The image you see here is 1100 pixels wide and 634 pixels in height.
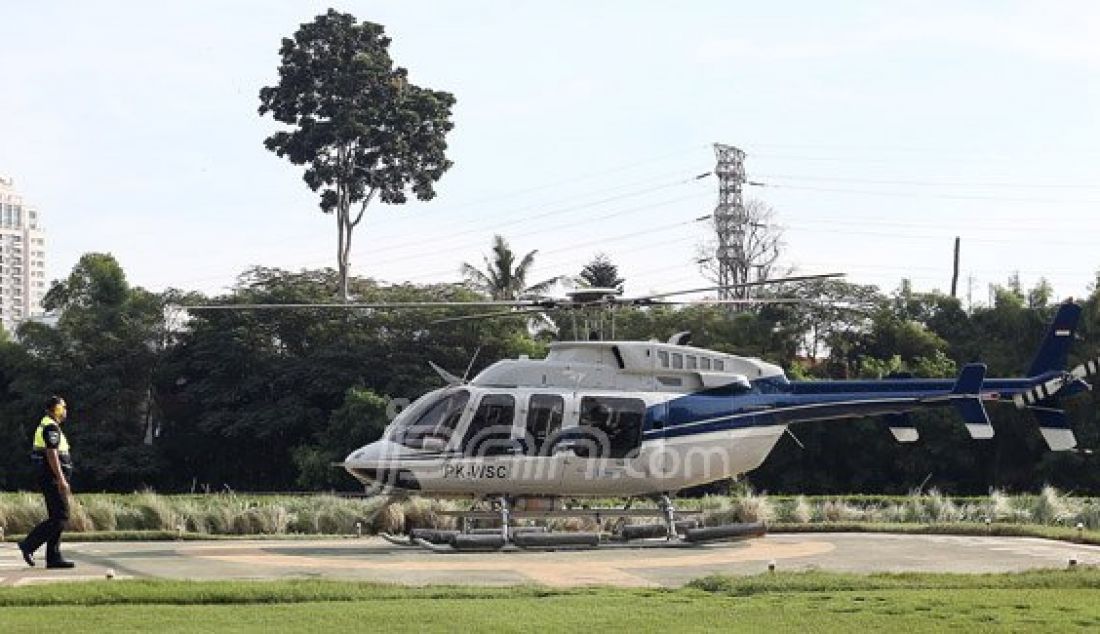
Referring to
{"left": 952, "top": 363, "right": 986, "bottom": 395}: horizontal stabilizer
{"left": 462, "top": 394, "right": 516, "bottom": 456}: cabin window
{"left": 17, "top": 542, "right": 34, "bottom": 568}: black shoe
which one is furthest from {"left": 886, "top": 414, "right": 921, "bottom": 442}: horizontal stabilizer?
{"left": 17, "top": 542, "right": 34, "bottom": 568}: black shoe

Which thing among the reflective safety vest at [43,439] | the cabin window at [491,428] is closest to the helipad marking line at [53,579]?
the reflective safety vest at [43,439]

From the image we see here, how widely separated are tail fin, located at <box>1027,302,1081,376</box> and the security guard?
50.9 feet

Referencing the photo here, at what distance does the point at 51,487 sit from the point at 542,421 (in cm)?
756

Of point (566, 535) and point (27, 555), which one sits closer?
point (27, 555)

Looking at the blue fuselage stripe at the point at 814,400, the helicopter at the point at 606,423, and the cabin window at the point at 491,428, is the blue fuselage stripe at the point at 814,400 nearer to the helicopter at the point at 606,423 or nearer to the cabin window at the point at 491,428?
the helicopter at the point at 606,423

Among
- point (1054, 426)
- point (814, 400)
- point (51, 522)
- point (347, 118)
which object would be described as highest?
point (347, 118)

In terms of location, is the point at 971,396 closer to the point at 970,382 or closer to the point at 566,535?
the point at 970,382

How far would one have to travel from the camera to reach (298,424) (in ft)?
183

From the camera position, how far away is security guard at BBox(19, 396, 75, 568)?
55.3ft

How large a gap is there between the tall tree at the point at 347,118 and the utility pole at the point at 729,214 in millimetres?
14427

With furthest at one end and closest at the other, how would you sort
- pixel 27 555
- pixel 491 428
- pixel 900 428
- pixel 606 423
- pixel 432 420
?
1. pixel 900 428
2. pixel 606 423
3. pixel 491 428
4. pixel 432 420
5. pixel 27 555

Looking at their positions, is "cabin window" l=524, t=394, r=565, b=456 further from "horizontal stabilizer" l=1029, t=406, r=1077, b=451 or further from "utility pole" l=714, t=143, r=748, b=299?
"utility pole" l=714, t=143, r=748, b=299

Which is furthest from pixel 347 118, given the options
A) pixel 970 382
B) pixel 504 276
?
pixel 970 382

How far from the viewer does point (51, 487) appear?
16.9 metres
